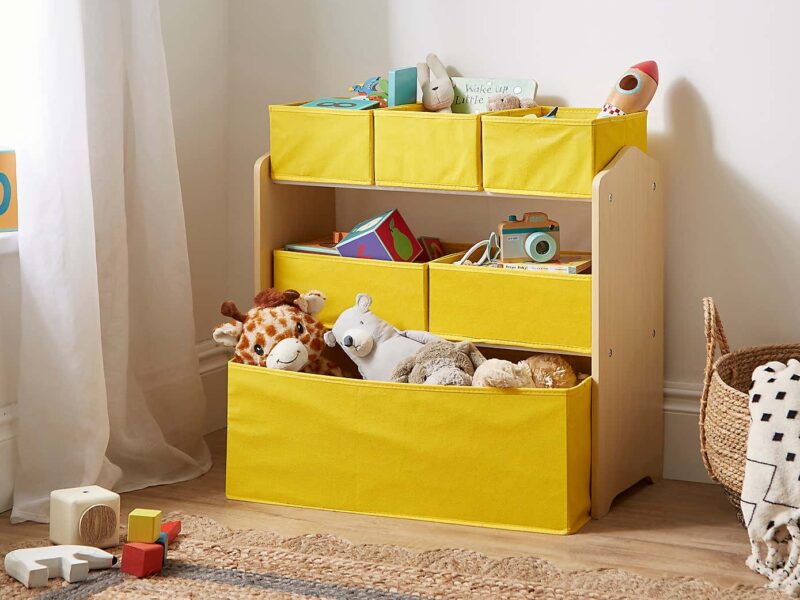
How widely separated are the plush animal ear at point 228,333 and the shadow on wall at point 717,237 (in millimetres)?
959

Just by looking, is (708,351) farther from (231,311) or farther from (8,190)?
(8,190)

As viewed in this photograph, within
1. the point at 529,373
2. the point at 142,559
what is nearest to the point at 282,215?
the point at 529,373

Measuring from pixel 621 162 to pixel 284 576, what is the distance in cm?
103

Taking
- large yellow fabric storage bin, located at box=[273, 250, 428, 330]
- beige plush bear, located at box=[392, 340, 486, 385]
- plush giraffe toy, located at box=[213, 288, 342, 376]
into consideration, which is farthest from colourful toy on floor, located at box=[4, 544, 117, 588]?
large yellow fabric storage bin, located at box=[273, 250, 428, 330]

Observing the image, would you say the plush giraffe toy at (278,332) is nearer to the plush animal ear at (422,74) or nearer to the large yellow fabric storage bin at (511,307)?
the large yellow fabric storage bin at (511,307)

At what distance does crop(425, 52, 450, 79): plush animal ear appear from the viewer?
252cm

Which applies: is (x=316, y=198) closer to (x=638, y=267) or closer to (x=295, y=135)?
(x=295, y=135)

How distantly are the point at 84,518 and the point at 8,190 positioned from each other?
0.68 m

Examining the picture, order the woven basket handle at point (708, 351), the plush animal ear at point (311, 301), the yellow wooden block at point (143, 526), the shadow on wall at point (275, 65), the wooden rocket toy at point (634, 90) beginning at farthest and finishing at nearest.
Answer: the shadow on wall at point (275, 65), the plush animal ear at point (311, 301), the wooden rocket toy at point (634, 90), the woven basket handle at point (708, 351), the yellow wooden block at point (143, 526)

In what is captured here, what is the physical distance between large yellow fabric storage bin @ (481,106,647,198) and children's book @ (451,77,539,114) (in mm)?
209

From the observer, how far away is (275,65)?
9.23ft

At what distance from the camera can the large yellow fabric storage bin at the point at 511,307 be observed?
7.32 ft

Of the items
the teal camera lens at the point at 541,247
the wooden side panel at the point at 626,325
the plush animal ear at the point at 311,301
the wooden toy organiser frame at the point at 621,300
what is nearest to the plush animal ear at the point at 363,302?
the plush animal ear at the point at 311,301

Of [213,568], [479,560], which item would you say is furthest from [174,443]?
[479,560]
